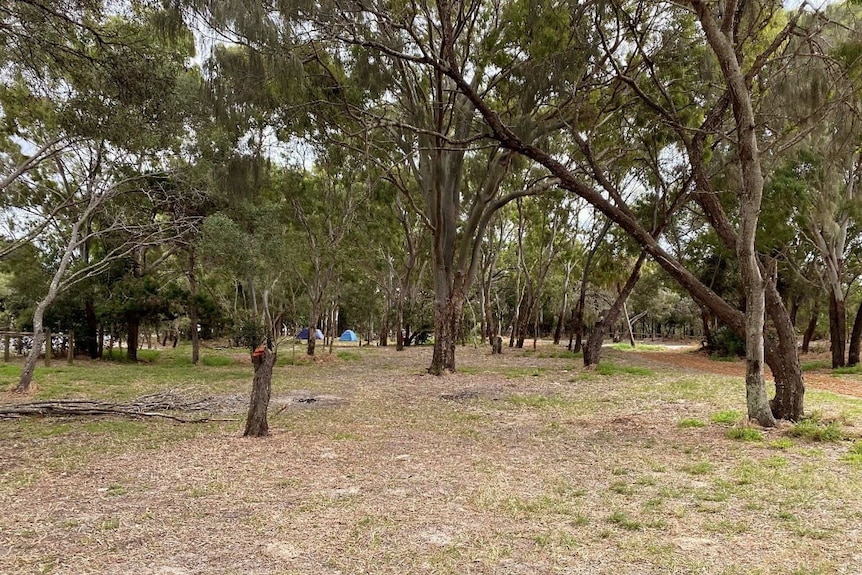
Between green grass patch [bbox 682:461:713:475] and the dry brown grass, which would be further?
green grass patch [bbox 682:461:713:475]

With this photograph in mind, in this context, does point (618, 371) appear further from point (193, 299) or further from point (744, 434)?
point (193, 299)

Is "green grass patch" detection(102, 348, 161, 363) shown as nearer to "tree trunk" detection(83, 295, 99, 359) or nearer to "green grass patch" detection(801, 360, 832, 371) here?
"tree trunk" detection(83, 295, 99, 359)

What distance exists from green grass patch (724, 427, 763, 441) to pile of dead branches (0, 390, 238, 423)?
6.73 meters

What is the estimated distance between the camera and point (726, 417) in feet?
24.6

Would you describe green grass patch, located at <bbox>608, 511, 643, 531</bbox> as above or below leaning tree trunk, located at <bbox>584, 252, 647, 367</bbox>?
below

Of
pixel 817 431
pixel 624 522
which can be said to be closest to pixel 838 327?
pixel 817 431

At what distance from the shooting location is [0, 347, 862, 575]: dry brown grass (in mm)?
3227

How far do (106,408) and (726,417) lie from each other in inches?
340

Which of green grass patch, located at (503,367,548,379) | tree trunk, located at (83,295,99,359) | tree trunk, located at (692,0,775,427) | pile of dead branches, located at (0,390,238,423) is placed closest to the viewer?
tree trunk, located at (692,0,775,427)

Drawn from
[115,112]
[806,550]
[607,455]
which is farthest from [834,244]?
[115,112]

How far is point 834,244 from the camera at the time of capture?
16172mm

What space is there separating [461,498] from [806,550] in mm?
2260

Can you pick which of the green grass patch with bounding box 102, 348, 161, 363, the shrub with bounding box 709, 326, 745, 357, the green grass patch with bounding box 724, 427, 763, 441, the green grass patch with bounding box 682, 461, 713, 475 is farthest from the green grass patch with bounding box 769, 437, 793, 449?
the shrub with bounding box 709, 326, 745, 357

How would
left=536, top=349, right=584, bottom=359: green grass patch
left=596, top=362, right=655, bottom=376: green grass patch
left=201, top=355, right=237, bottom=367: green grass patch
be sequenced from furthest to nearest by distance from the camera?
1. left=536, top=349, right=584, bottom=359: green grass patch
2. left=201, top=355, right=237, bottom=367: green grass patch
3. left=596, top=362, right=655, bottom=376: green grass patch
